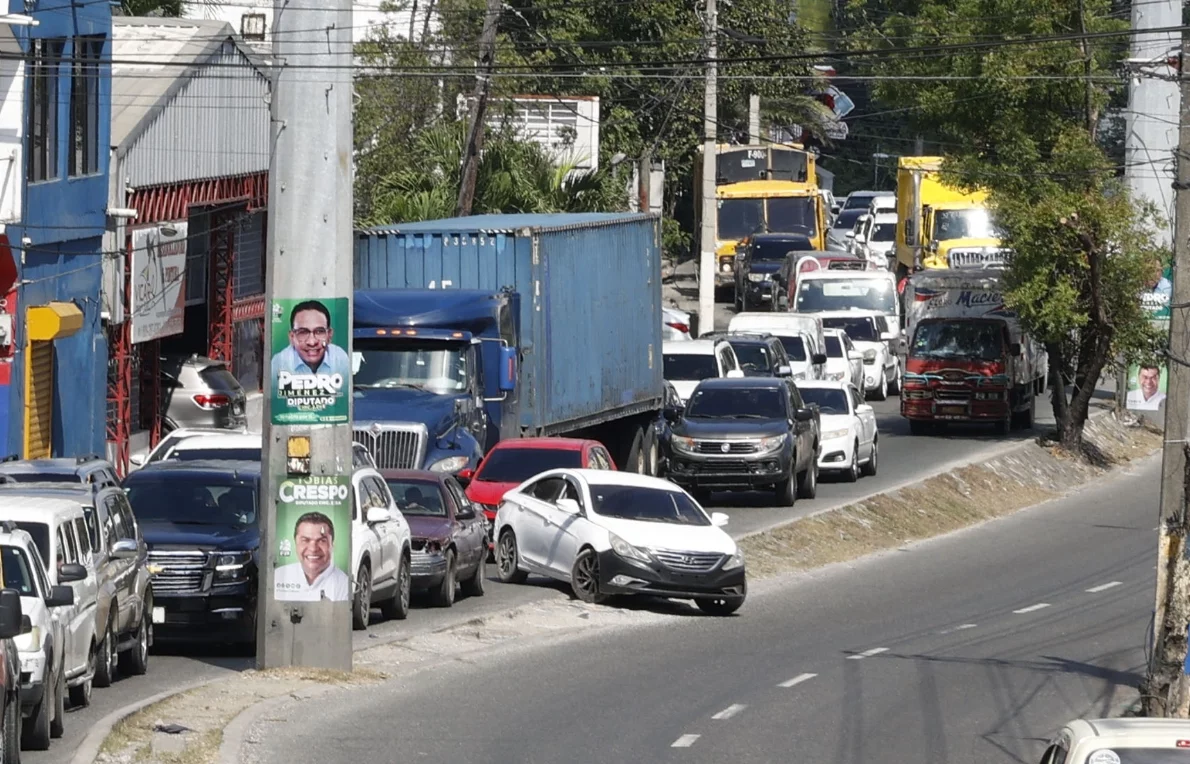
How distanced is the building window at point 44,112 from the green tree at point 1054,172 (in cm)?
1540

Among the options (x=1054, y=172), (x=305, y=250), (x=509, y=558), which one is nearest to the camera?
(x=305, y=250)

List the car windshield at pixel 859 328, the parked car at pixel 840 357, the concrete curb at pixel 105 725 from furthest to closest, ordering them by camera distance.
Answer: the car windshield at pixel 859 328 < the parked car at pixel 840 357 < the concrete curb at pixel 105 725

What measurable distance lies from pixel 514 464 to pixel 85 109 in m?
10.3

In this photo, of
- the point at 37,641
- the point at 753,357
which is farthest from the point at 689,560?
the point at 753,357

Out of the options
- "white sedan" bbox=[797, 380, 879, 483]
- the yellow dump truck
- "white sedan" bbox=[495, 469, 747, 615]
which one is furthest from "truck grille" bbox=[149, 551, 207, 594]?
the yellow dump truck

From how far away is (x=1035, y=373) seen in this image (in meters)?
45.4

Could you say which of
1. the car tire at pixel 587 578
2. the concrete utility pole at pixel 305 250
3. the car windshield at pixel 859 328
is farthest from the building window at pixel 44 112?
the car windshield at pixel 859 328

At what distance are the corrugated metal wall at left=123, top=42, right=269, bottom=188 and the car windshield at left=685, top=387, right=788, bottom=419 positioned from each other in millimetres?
9754

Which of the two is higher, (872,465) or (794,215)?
(794,215)

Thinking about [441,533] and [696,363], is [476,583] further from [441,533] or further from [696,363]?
[696,363]

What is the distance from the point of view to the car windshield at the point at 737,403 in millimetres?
32062

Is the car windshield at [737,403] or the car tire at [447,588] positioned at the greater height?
the car windshield at [737,403]

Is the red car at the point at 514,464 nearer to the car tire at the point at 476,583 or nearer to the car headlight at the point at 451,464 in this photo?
the car headlight at the point at 451,464

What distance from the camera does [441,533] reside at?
21.2 m
